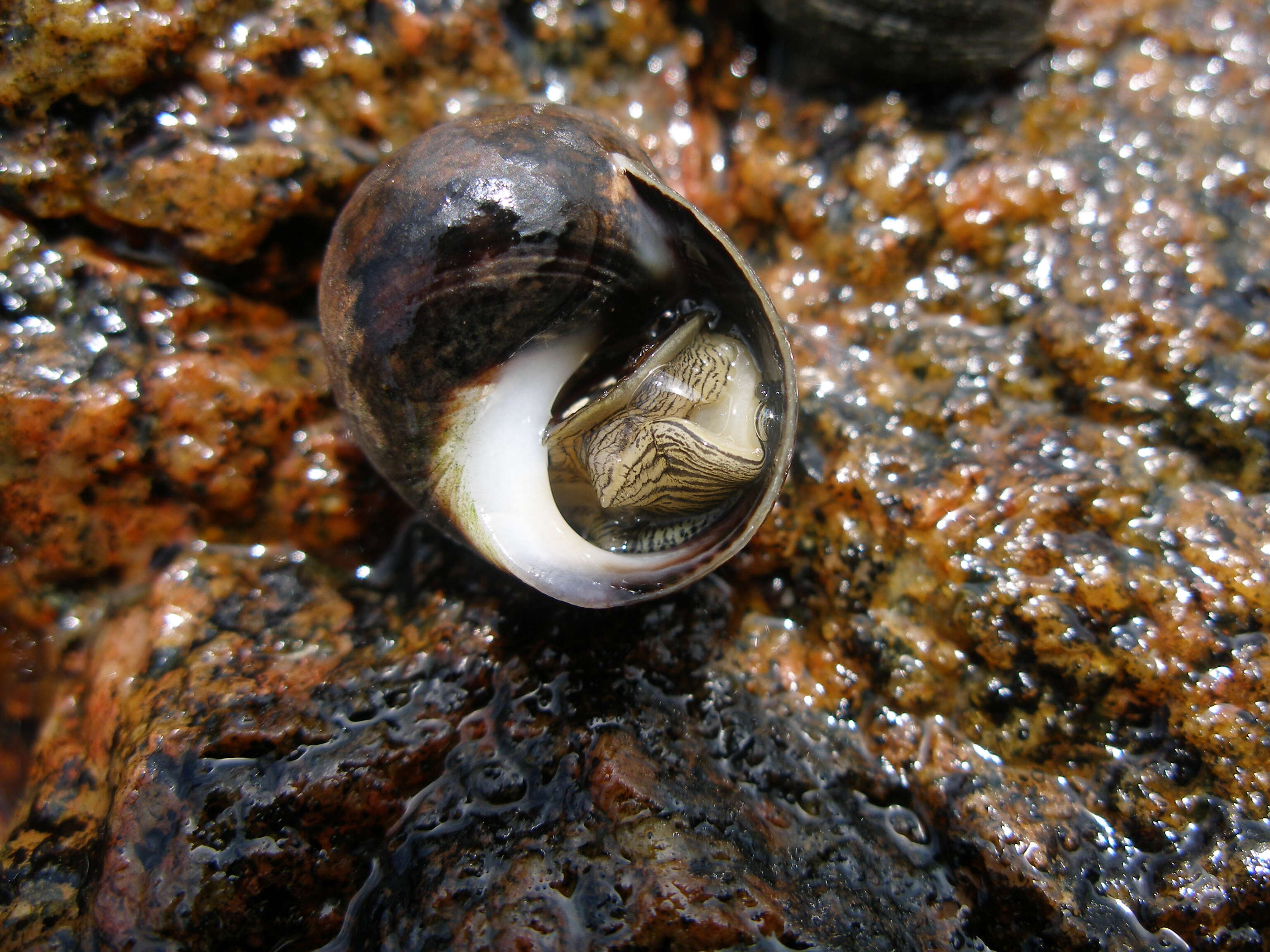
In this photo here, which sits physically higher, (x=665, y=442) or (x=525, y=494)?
(x=665, y=442)

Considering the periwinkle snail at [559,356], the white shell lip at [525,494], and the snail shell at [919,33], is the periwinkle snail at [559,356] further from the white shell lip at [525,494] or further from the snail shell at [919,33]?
the snail shell at [919,33]

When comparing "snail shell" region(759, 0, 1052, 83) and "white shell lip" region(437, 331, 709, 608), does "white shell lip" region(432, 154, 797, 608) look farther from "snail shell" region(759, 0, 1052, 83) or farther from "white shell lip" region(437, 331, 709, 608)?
"snail shell" region(759, 0, 1052, 83)

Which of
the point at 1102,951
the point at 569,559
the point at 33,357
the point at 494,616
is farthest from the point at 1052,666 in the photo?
the point at 33,357

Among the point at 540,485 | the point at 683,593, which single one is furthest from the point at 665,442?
the point at 683,593

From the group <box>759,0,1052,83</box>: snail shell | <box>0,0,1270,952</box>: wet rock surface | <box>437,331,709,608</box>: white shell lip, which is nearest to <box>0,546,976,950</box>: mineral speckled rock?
<box>0,0,1270,952</box>: wet rock surface

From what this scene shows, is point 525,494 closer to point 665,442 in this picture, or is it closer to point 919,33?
point 665,442

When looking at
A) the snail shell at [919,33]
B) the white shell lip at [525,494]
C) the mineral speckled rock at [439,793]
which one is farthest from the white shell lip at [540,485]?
the snail shell at [919,33]

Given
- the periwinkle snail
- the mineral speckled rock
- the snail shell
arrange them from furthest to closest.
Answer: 1. the snail shell
2. the periwinkle snail
3. the mineral speckled rock
